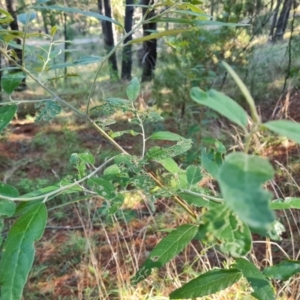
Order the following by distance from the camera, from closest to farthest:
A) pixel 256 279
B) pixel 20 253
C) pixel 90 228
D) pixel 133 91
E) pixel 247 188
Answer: pixel 247 188
pixel 20 253
pixel 256 279
pixel 133 91
pixel 90 228

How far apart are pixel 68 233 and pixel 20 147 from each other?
67.0 inches

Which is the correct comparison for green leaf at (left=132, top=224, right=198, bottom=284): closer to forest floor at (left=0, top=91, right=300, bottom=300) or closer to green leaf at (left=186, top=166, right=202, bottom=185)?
green leaf at (left=186, top=166, right=202, bottom=185)

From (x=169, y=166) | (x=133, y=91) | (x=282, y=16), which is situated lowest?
(x=282, y=16)

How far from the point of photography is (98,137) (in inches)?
152

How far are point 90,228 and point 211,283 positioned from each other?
52.3 inches

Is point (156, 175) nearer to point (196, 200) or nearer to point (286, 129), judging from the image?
point (196, 200)

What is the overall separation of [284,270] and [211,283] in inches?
4.7

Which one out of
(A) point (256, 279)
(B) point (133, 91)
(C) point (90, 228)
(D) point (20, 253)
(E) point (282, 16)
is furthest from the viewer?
(E) point (282, 16)

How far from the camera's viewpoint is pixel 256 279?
505 mm

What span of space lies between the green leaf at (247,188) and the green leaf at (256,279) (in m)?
0.31

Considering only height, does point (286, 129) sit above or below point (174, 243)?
above

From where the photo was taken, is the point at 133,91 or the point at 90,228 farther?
the point at 90,228

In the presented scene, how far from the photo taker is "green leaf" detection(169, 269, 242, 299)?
1.69 feet

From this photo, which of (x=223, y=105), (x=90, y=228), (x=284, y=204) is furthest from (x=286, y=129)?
(x=90, y=228)
